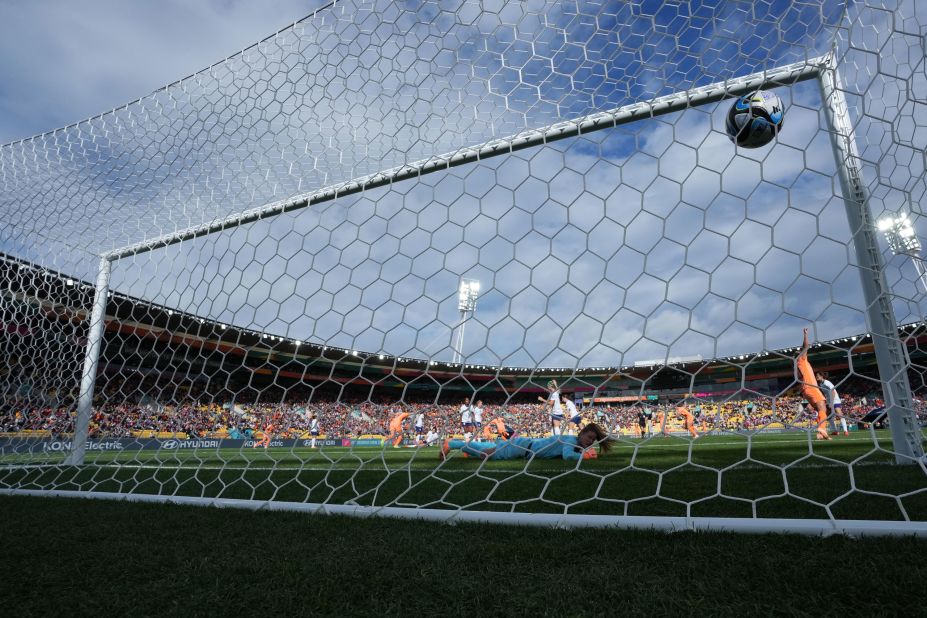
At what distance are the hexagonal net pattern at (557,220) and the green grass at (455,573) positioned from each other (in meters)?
0.47

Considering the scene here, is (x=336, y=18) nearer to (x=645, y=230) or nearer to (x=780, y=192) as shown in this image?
(x=645, y=230)

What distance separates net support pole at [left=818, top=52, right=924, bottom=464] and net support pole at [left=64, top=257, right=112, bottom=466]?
20.1 ft

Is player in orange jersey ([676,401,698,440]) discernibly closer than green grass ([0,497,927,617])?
No

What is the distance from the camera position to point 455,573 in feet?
3.99

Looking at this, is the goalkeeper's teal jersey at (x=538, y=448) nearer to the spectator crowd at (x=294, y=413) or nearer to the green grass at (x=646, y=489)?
the spectator crowd at (x=294, y=413)

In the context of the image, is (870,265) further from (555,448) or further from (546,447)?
(555,448)

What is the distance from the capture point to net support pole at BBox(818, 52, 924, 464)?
2.47m

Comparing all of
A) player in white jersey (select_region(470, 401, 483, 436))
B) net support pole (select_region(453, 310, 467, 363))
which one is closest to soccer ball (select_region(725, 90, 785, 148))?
net support pole (select_region(453, 310, 467, 363))

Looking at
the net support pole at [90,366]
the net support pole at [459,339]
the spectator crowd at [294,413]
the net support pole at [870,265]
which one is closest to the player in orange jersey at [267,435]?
the spectator crowd at [294,413]

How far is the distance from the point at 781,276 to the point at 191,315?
4.07 meters

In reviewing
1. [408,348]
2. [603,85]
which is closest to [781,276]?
[603,85]

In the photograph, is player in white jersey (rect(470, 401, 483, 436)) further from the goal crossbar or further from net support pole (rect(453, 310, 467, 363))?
the goal crossbar

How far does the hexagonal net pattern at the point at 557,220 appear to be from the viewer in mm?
2225

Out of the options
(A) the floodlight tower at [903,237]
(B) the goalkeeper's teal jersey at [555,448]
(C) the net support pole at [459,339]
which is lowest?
(B) the goalkeeper's teal jersey at [555,448]
